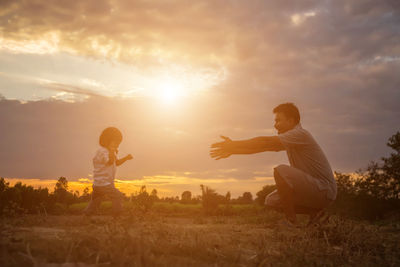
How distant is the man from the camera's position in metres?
5.36

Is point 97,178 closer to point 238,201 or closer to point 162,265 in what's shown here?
point 162,265

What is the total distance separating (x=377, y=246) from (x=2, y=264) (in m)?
4.30

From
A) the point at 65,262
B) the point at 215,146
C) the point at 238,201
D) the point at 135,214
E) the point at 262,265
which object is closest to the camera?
the point at 65,262

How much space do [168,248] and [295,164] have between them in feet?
11.6

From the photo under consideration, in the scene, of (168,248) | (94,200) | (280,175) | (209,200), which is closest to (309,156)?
(280,175)

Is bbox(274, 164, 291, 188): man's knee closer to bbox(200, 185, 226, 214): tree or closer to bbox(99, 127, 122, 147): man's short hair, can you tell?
bbox(99, 127, 122, 147): man's short hair

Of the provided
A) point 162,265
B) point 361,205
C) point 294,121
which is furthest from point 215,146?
point 361,205

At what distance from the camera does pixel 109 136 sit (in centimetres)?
799

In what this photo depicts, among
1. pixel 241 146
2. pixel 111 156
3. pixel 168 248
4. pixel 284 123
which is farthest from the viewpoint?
pixel 111 156

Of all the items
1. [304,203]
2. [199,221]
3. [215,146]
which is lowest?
[199,221]

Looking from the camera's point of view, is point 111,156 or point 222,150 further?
point 111,156

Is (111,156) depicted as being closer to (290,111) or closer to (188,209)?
(290,111)

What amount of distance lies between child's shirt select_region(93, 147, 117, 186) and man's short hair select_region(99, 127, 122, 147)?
0.24 m

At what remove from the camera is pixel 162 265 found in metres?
2.61
